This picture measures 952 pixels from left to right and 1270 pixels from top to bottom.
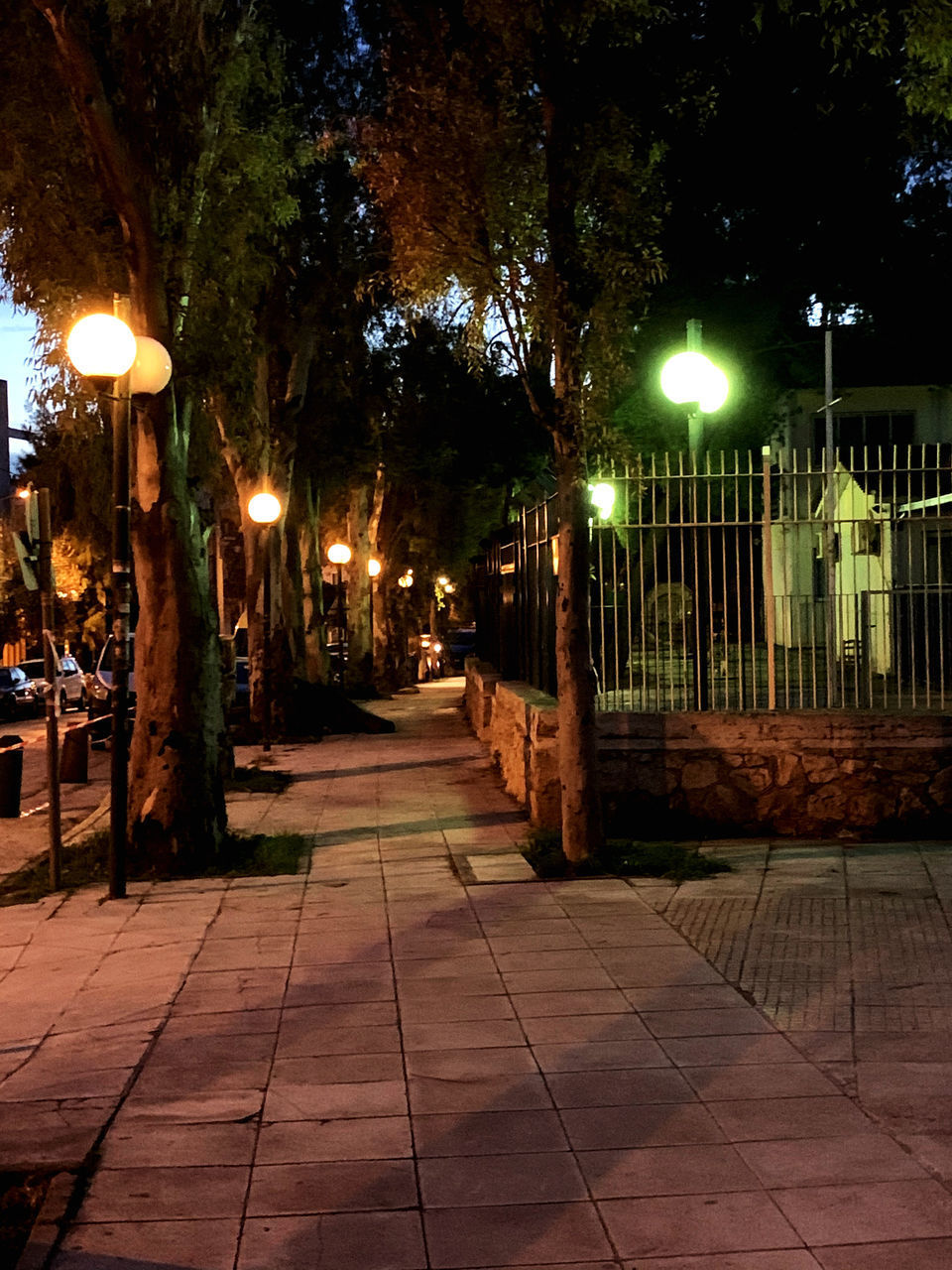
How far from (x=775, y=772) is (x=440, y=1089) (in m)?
6.74

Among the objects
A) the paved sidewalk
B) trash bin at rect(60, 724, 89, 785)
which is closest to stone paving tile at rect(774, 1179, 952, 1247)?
the paved sidewalk

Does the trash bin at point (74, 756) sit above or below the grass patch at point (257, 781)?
above

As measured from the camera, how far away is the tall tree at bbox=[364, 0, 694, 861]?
1086 cm

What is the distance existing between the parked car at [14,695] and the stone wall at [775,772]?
25.3m

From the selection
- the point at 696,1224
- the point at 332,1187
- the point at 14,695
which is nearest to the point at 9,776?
the point at 332,1187

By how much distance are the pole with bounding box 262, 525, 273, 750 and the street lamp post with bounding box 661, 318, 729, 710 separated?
10813 millimetres

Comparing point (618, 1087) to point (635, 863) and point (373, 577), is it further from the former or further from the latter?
point (373, 577)

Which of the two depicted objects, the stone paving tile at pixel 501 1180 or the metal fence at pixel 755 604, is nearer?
the stone paving tile at pixel 501 1180

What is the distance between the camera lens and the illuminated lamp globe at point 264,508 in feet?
70.2

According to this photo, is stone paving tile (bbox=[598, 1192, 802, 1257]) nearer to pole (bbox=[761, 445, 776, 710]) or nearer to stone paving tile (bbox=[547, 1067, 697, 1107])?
stone paving tile (bbox=[547, 1067, 697, 1107])

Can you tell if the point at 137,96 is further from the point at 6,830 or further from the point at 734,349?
the point at 734,349

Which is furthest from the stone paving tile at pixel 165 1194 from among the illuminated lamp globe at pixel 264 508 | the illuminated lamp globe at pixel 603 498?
the illuminated lamp globe at pixel 264 508

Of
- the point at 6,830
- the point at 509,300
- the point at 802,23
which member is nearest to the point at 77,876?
the point at 6,830

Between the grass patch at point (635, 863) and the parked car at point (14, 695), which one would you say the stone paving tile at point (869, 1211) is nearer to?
the grass patch at point (635, 863)
